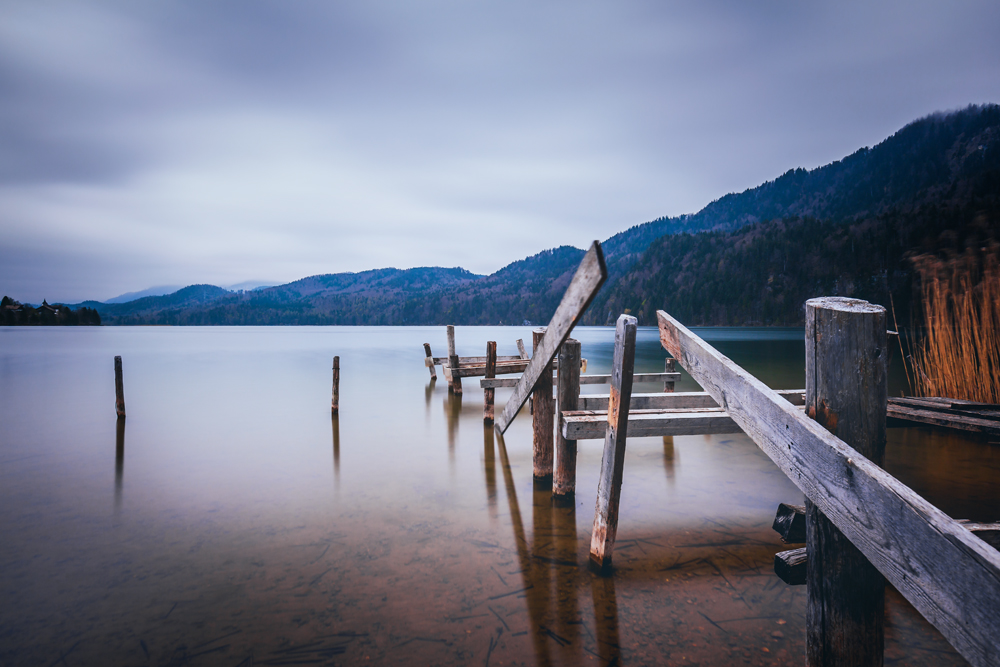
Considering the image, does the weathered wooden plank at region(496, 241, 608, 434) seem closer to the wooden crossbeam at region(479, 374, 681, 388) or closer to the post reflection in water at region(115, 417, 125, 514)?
the wooden crossbeam at region(479, 374, 681, 388)

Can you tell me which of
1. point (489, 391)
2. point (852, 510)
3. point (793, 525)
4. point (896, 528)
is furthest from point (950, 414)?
point (489, 391)

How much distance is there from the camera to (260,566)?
512 centimetres

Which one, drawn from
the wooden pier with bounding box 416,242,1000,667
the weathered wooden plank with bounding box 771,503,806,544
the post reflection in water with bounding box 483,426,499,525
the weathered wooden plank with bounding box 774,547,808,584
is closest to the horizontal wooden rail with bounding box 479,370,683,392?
the post reflection in water with bounding box 483,426,499,525

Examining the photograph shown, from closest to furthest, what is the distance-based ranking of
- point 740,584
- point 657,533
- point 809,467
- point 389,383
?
point 809,467 < point 740,584 < point 657,533 < point 389,383

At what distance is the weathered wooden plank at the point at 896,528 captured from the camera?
153cm

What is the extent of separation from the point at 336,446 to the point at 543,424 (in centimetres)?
637

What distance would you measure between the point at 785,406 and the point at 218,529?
691cm

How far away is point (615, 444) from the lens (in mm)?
4371

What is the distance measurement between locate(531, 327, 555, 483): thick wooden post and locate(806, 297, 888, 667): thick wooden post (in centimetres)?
414

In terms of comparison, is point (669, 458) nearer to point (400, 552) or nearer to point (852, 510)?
point (400, 552)

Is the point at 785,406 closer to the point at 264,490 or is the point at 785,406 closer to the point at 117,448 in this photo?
the point at 264,490

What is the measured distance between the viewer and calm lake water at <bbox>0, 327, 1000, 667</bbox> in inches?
148

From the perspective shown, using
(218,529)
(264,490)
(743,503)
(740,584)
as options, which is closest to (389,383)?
(264,490)

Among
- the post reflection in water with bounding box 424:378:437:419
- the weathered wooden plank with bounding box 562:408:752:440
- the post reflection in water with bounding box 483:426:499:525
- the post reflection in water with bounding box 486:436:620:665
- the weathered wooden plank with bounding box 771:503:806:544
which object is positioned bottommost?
the post reflection in water with bounding box 424:378:437:419
